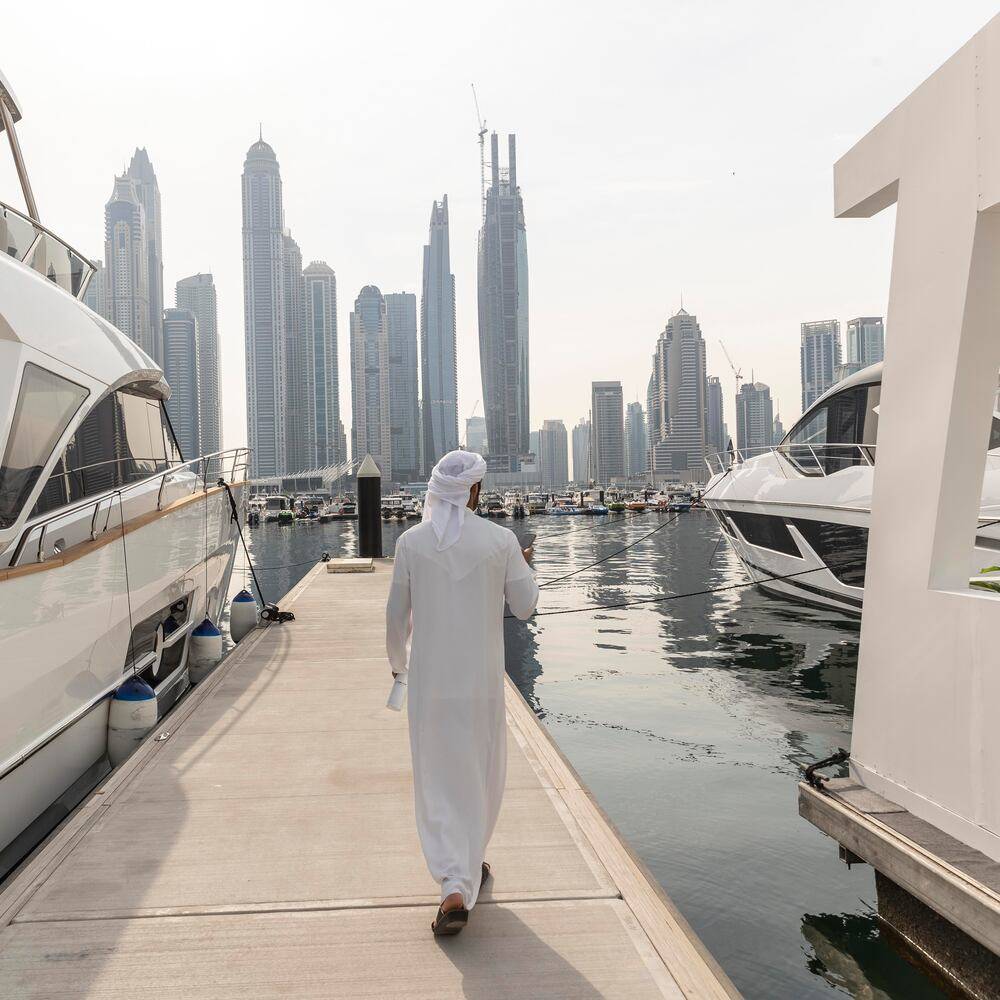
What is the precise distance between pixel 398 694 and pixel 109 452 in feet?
16.8

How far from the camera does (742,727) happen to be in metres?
9.52

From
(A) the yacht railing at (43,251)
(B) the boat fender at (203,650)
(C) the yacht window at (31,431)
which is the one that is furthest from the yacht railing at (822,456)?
(C) the yacht window at (31,431)

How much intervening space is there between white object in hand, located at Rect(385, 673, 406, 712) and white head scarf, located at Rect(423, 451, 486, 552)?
2.07 ft

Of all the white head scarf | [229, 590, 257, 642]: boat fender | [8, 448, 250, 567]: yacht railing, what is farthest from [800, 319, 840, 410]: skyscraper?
the white head scarf

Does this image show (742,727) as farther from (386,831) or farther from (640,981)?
(640,981)

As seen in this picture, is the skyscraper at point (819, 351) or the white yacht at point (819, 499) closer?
the white yacht at point (819, 499)

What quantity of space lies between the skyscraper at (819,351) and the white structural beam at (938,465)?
6273 inches

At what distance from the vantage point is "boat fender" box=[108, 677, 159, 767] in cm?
647

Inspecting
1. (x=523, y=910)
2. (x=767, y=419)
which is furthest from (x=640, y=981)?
(x=767, y=419)

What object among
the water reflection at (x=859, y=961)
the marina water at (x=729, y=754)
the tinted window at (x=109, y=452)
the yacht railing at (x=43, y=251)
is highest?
the yacht railing at (x=43, y=251)

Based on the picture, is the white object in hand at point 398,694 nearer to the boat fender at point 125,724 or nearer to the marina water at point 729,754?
the marina water at point 729,754

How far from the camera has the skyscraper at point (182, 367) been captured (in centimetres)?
14175

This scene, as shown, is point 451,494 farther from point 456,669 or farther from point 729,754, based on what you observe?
point 729,754

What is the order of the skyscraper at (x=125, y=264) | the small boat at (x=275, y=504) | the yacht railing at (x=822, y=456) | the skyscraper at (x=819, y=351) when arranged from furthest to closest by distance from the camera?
the skyscraper at (x=819, y=351), the small boat at (x=275, y=504), the skyscraper at (x=125, y=264), the yacht railing at (x=822, y=456)
